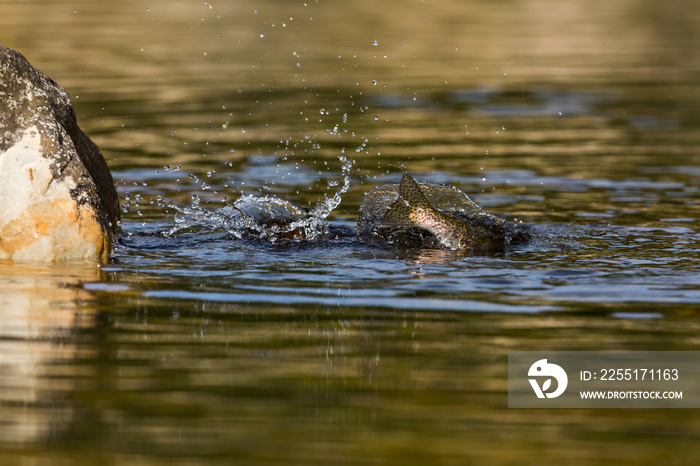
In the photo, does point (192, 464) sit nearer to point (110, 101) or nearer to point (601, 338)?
point (601, 338)

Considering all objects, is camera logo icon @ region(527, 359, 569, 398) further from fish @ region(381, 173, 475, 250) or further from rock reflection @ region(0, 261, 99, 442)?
fish @ region(381, 173, 475, 250)

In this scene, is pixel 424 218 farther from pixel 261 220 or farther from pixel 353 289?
pixel 353 289

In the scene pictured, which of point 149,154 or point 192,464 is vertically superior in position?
A: point 149,154

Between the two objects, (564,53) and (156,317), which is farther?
(564,53)

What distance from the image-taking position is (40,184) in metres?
7.64

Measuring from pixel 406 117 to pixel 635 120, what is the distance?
11.1ft

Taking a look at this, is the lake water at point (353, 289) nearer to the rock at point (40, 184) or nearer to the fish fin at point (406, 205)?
the rock at point (40, 184)

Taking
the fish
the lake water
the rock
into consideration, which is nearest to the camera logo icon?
the lake water

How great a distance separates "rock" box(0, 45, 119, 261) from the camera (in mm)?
7562

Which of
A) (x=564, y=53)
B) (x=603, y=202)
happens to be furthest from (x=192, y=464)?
(x=564, y=53)

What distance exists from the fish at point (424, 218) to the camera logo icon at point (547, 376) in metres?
3.20

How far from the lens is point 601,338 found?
575 centimetres

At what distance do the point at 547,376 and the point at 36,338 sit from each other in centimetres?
271

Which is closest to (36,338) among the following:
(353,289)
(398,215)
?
(353,289)
